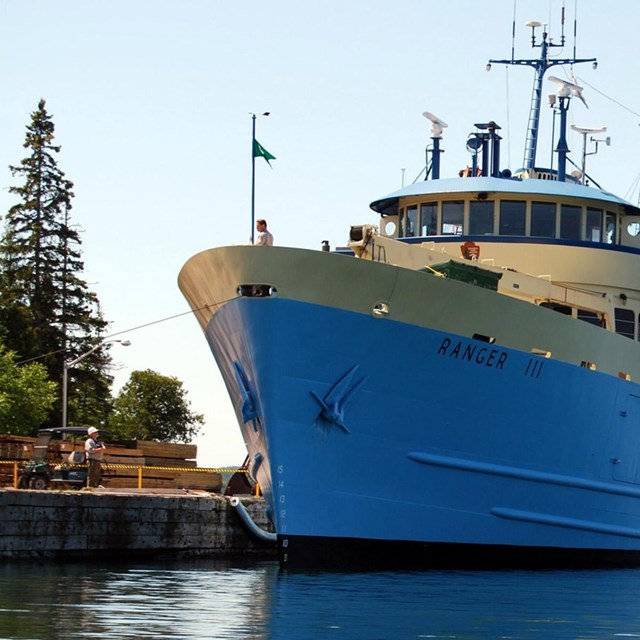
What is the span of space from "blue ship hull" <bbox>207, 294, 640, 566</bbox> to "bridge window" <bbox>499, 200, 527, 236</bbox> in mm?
3845

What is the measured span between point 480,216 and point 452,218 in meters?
0.51

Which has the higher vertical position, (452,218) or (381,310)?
(452,218)

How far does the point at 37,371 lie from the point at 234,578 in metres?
25.0

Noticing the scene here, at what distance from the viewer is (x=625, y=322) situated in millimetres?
27609

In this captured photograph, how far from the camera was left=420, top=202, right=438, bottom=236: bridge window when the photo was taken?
28.0 meters

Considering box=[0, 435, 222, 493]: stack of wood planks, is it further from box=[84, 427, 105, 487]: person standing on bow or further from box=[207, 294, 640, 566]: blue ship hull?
box=[207, 294, 640, 566]: blue ship hull

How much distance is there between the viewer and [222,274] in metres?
22.3

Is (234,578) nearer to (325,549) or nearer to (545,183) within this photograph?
(325,549)

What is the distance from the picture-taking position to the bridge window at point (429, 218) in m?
28.0

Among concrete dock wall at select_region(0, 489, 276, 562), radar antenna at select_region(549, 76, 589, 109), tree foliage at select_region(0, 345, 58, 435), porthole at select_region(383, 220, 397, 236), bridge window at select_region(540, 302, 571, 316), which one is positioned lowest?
concrete dock wall at select_region(0, 489, 276, 562)

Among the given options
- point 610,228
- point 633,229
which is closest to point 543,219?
point 610,228

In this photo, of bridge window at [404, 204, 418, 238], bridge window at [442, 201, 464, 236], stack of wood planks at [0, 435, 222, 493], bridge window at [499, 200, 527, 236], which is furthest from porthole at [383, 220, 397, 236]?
stack of wood planks at [0, 435, 222, 493]

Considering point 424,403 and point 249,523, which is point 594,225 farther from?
point 249,523

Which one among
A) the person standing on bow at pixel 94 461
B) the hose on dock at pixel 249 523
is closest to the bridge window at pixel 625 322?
the hose on dock at pixel 249 523
